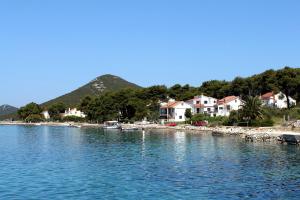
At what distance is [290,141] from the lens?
3071 inches

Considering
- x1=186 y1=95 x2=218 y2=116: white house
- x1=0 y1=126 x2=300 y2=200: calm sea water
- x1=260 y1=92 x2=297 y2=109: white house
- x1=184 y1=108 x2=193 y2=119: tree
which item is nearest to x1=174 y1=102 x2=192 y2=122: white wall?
x1=186 y1=95 x2=218 y2=116: white house

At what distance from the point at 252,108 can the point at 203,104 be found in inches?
2092

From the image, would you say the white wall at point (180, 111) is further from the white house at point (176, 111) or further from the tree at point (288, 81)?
the tree at point (288, 81)

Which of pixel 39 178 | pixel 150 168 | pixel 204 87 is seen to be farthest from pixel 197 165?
pixel 204 87

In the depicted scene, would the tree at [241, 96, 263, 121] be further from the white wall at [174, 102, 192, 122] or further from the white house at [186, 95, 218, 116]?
the white wall at [174, 102, 192, 122]

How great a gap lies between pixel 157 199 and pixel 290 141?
2014 inches

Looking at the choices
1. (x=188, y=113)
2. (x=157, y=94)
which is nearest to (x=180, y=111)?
(x=188, y=113)

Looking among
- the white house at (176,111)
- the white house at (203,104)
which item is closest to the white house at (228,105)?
the white house at (203,104)

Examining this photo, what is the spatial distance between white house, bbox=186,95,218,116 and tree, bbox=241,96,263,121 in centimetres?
4755

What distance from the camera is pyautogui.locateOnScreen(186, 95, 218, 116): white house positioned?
518 ft

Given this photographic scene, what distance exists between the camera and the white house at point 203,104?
15775 centimetres

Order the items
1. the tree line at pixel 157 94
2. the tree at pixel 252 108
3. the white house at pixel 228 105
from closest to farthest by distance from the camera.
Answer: the tree at pixel 252 108
the white house at pixel 228 105
the tree line at pixel 157 94

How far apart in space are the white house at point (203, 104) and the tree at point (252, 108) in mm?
47552

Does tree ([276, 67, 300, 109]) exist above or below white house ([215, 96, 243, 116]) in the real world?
above
